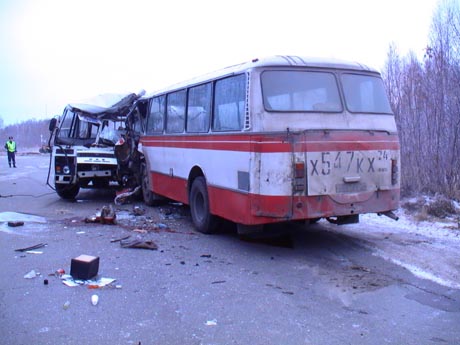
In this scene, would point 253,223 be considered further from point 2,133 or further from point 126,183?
point 2,133

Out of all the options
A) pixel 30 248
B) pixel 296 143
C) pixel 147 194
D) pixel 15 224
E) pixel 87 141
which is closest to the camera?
pixel 296 143

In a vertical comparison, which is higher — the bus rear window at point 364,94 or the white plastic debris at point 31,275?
the bus rear window at point 364,94

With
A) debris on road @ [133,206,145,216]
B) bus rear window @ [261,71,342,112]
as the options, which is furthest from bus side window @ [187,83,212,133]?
debris on road @ [133,206,145,216]

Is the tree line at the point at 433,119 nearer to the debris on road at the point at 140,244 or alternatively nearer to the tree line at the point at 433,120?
the tree line at the point at 433,120

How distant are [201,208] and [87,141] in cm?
535

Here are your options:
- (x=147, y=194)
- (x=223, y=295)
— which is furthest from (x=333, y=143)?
(x=147, y=194)

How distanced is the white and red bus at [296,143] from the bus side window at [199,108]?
0.12ft

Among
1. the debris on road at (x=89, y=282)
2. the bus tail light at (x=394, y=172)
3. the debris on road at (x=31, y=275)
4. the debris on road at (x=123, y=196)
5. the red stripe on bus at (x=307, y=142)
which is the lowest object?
the debris on road at (x=89, y=282)

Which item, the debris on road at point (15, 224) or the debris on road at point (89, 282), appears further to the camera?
the debris on road at point (15, 224)

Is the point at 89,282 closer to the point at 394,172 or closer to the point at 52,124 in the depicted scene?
the point at 394,172

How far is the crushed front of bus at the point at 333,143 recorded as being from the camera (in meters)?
6.43

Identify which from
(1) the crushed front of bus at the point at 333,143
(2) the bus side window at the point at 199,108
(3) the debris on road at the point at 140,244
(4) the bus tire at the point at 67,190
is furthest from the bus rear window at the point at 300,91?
(4) the bus tire at the point at 67,190

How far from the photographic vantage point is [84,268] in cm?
568

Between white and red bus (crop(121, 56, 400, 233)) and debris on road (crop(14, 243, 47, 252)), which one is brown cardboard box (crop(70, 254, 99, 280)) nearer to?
debris on road (crop(14, 243, 47, 252))
